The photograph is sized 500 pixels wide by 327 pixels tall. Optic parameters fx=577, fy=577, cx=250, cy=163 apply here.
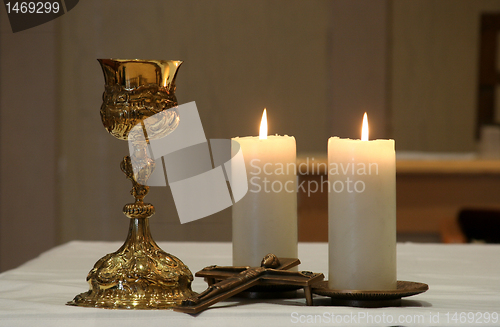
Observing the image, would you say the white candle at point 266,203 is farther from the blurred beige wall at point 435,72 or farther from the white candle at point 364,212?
the blurred beige wall at point 435,72

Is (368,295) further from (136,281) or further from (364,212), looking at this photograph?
(136,281)

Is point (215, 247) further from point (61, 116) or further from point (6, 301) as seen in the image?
point (61, 116)

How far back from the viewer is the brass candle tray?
1.54ft

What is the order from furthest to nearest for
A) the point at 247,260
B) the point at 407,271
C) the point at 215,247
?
the point at 215,247 → the point at 407,271 → the point at 247,260

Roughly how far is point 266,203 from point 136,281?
5.4 inches

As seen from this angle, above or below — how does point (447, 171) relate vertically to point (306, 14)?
below

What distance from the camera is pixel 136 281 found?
19.7 inches

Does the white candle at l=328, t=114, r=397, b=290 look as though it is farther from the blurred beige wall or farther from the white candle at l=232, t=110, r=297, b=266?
the blurred beige wall

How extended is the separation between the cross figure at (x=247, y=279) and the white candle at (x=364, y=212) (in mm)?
31

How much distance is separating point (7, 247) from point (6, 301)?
249 centimetres

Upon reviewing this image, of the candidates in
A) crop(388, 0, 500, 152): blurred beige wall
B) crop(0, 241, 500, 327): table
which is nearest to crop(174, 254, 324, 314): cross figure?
crop(0, 241, 500, 327): table

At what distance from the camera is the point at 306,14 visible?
3.31m

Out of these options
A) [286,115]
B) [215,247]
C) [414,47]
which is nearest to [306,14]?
[286,115]

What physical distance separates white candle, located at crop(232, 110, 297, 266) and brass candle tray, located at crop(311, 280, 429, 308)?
0.07 meters
